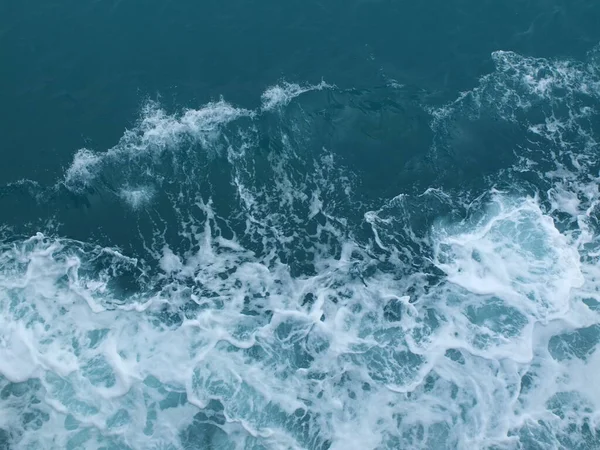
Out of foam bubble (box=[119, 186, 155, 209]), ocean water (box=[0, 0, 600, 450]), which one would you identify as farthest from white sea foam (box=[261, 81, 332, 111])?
foam bubble (box=[119, 186, 155, 209])

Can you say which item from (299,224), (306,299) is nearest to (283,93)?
(299,224)

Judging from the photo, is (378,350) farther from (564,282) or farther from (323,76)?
(323,76)

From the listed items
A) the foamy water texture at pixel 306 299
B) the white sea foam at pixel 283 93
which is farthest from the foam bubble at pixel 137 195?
the white sea foam at pixel 283 93

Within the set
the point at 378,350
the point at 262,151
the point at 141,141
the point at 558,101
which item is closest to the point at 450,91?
the point at 558,101

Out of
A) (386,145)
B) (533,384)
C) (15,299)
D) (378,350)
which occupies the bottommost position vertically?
(533,384)

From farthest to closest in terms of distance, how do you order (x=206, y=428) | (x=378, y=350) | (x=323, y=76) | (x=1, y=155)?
(x=323, y=76), (x=1, y=155), (x=378, y=350), (x=206, y=428)

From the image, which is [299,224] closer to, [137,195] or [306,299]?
[306,299]
